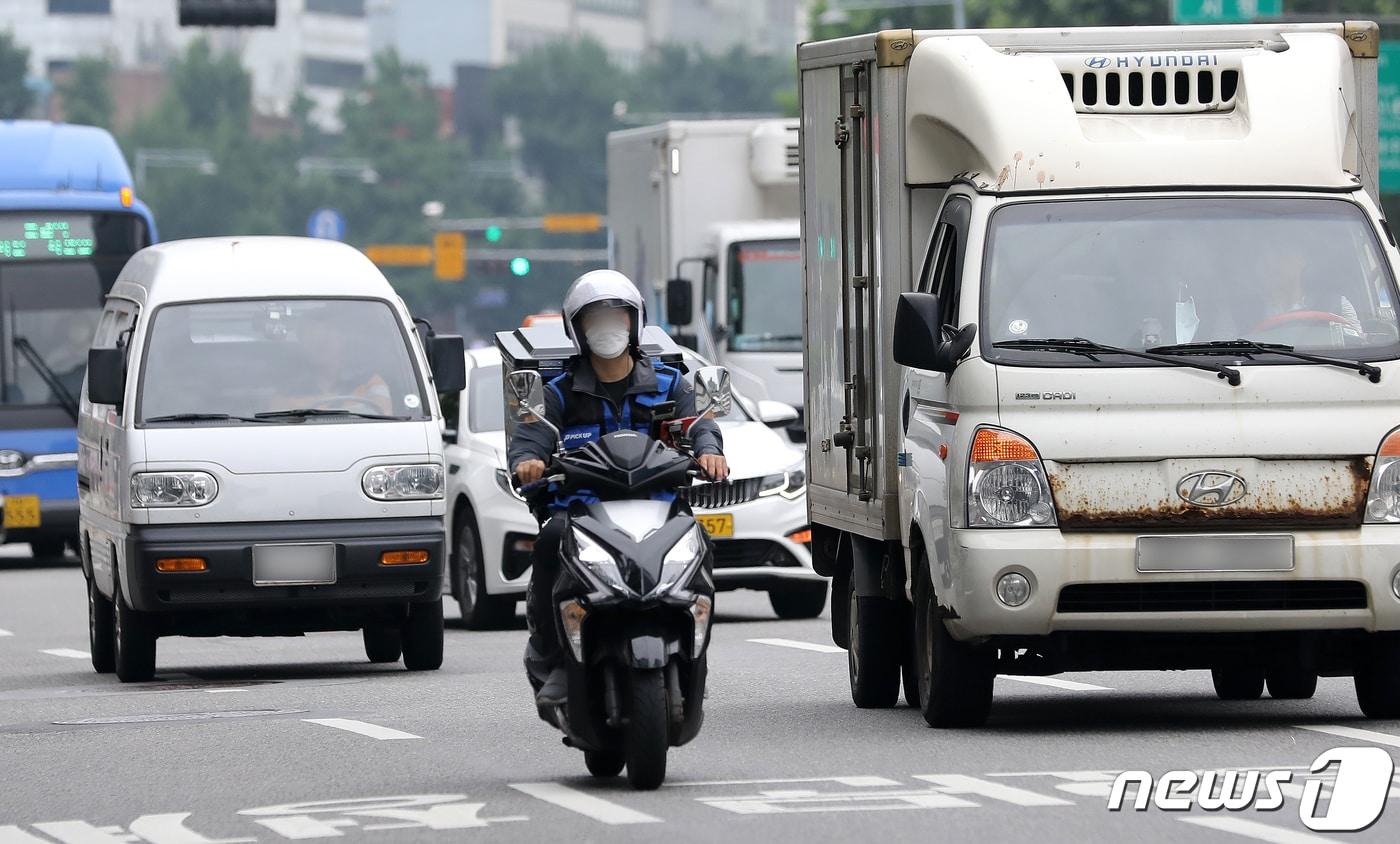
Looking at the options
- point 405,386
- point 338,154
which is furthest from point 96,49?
point 405,386

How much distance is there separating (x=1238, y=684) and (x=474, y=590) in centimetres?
711

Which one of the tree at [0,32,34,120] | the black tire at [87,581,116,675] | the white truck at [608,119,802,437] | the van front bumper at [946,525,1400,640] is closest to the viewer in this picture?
the van front bumper at [946,525,1400,640]

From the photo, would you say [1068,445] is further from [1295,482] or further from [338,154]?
[338,154]

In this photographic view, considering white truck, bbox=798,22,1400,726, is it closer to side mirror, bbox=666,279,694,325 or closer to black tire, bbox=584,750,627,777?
black tire, bbox=584,750,627,777

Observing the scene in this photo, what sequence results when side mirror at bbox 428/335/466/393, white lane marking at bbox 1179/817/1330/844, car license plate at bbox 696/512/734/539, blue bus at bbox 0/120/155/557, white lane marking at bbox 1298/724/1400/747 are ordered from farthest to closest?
1. blue bus at bbox 0/120/155/557
2. car license plate at bbox 696/512/734/539
3. side mirror at bbox 428/335/466/393
4. white lane marking at bbox 1298/724/1400/747
5. white lane marking at bbox 1179/817/1330/844

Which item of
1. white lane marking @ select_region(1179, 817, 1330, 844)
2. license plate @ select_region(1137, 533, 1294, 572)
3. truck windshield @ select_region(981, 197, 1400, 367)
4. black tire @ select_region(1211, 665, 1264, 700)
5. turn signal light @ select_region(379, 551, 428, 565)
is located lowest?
black tire @ select_region(1211, 665, 1264, 700)

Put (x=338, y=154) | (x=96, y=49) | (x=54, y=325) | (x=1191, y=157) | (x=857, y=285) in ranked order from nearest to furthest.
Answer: (x=1191, y=157), (x=857, y=285), (x=54, y=325), (x=338, y=154), (x=96, y=49)

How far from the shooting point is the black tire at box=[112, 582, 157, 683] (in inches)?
628

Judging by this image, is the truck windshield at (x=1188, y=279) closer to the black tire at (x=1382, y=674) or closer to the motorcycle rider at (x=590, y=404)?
the black tire at (x=1382, y=674)

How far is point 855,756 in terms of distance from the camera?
11.2 m

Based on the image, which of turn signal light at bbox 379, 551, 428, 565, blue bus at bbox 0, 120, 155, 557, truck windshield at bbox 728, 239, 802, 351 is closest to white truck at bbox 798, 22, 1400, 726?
turn signal light at bbox 379, 551, 428, 565

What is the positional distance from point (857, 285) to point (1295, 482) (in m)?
2.37

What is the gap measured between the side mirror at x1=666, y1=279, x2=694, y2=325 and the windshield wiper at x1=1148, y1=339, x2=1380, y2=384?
16476mm

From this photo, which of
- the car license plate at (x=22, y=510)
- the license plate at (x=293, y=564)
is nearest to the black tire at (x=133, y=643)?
the license plate at (x=293, y=564)
